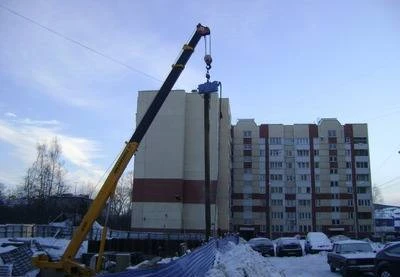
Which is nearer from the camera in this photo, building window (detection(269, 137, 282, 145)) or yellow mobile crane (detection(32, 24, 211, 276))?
yellow mobile crane (detection(32, 24, 211, 276))

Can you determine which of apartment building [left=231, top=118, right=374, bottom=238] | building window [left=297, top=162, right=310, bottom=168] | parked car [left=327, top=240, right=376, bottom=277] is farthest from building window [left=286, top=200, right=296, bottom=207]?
parked car [left=327, top=240, right=376, bottom=277]

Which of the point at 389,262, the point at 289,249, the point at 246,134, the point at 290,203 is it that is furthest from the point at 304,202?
the point at 389,262

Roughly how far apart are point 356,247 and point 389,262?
7063 mm

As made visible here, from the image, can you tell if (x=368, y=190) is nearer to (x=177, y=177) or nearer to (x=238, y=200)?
(x=238, y=200)

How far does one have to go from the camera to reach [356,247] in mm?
23297

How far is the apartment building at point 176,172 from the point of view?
74875 mm

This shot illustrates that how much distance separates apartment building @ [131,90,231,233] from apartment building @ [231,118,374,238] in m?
25.1

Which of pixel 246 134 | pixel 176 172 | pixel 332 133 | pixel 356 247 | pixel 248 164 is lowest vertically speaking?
pixel 356 247

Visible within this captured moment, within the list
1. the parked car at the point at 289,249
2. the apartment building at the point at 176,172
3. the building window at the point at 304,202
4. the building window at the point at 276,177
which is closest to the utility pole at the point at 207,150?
the parked car at the point at 289,249

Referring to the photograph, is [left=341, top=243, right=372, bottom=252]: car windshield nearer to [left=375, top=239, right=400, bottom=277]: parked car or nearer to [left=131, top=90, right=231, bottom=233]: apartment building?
[left=375, top=239, right=400, bottom=277]: parked car

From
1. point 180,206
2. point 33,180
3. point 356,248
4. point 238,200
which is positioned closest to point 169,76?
point 356,248

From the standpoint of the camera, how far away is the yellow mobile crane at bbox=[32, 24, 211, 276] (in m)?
16.5

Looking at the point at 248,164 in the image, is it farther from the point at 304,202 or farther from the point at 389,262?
the point at 389,262

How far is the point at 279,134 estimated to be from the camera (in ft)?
356
